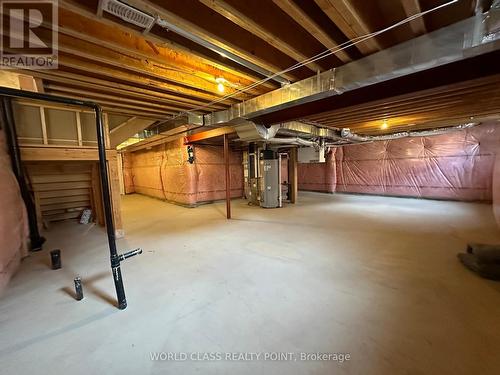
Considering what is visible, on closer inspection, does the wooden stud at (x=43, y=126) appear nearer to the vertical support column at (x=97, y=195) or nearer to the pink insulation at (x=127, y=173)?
the vertical support column at (x=97, y=195)

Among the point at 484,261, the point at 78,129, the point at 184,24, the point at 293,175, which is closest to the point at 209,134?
the point at 78,129

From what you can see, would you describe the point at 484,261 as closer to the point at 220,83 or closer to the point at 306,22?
the point at 306,22

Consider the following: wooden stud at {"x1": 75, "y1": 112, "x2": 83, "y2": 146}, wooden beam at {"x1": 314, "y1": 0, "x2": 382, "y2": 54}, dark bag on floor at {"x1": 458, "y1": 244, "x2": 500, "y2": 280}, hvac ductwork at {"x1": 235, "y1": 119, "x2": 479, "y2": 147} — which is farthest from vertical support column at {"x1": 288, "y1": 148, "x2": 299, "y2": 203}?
wooden stud at {"x1": 75, "y1": 112, "x2": 83, "y2": 146}

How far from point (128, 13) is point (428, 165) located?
7707 millimetres

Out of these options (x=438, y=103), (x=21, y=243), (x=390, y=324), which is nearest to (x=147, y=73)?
(x=21, y=243)

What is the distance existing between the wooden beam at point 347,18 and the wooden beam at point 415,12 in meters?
0.26

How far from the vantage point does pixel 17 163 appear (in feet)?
9.48

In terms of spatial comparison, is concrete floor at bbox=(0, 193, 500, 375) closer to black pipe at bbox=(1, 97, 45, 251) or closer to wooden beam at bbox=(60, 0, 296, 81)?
black pipe at bbox=(1, 97, 45, 251)

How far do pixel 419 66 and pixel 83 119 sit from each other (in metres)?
4.60

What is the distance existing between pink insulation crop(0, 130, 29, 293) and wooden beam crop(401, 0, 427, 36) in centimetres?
383

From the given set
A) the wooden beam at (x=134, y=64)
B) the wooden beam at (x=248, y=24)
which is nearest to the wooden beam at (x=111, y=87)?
the wooden beam at (x=134, y=64)

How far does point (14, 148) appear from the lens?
2.85 metres

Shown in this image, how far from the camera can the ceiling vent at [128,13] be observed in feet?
4.29

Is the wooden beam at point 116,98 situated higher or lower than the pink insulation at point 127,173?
higher
